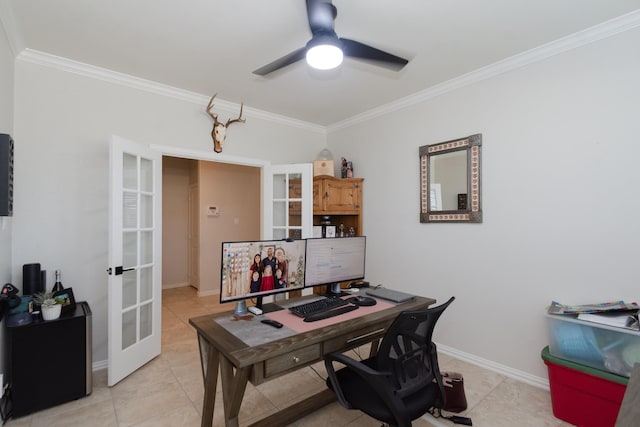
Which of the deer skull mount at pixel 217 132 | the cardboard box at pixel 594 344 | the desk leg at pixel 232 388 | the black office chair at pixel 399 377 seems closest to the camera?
the black office chair at pixel 399 377

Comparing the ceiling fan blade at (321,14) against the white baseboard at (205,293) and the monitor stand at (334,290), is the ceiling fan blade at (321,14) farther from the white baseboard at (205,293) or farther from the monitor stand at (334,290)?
the white baseboard at (205,293)

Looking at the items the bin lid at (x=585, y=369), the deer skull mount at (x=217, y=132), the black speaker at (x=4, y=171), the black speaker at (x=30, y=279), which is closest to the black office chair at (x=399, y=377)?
the bin lid at (x=585, y=369)

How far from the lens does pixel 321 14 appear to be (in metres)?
1.67

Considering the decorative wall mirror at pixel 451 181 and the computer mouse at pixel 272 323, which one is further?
the decorative wall mirror at pixel 451 181

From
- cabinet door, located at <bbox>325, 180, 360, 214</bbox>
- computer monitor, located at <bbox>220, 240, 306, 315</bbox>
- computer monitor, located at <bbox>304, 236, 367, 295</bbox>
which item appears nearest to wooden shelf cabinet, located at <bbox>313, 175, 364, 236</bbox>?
cabinet door, located at <bbox>325, 180, 360, 214</bbox>

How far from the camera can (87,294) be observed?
2.70 meters

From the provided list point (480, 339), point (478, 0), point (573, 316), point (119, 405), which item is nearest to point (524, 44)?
point (478, 0)

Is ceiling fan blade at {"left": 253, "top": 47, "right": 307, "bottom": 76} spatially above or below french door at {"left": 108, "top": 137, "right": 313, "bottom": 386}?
above

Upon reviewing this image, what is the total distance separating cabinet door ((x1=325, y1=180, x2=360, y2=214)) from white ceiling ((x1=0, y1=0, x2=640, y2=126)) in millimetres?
1228

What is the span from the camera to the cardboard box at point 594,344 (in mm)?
1872

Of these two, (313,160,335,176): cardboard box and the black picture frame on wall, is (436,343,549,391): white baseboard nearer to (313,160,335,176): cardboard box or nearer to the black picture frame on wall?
(313,160,335,176): cardboard box

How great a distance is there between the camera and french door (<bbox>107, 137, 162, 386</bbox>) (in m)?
2.46

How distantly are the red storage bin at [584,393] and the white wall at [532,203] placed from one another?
360 millimetres

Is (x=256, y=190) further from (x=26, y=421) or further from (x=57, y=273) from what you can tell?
(x=26, y=421)
